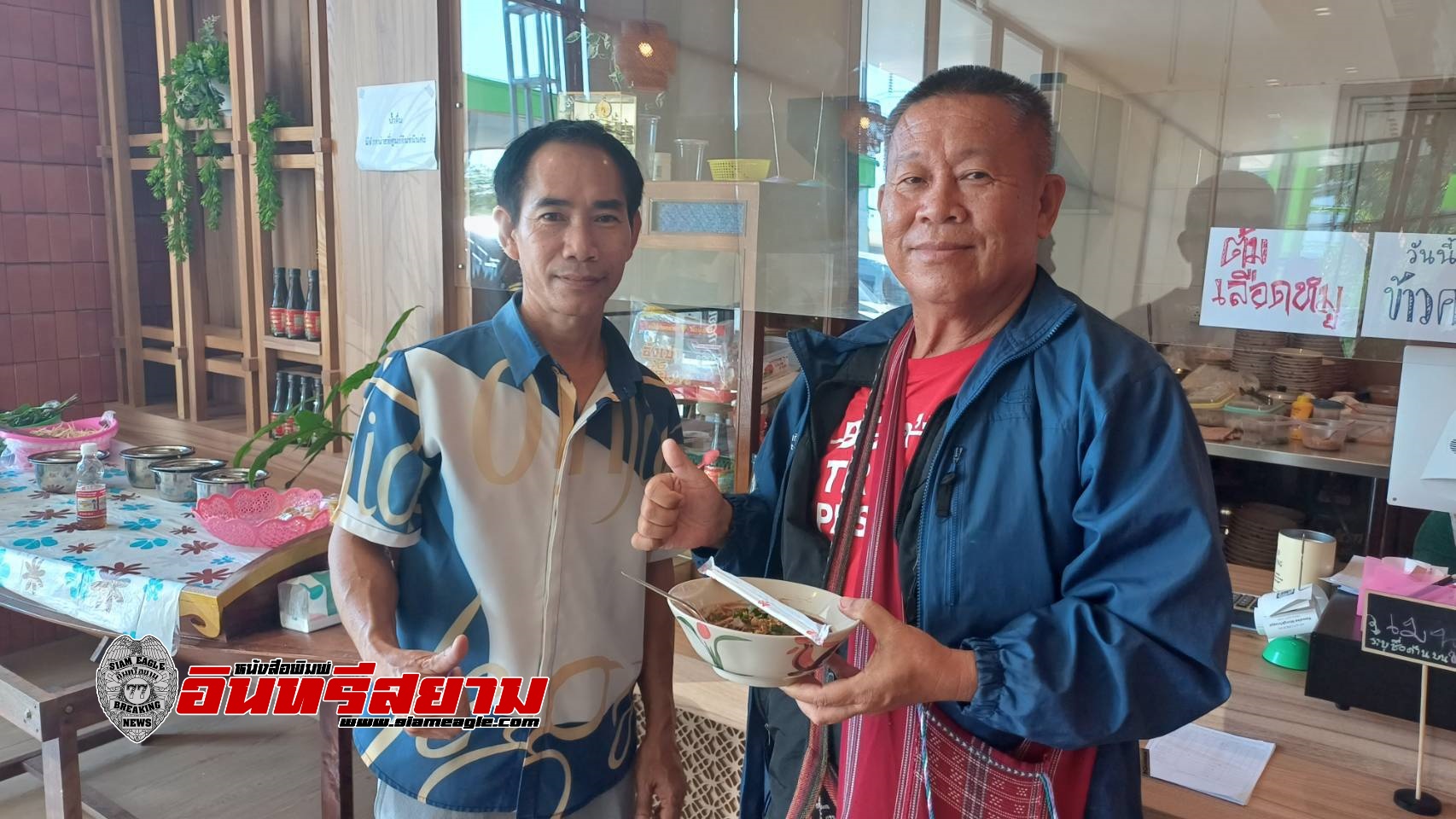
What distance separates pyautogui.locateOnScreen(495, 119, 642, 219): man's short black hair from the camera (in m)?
1.24

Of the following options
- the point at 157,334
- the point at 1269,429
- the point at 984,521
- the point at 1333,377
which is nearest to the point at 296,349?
the point at 157,334

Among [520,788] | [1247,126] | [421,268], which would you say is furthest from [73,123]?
[1247,126]

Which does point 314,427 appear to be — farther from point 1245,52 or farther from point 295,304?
point 1245,52

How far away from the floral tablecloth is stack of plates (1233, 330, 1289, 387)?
231 cm

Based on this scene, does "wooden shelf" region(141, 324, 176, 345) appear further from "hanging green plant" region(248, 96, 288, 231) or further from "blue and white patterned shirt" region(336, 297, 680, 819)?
"blue and white patterned shirt" region(336, 297, 680, 819)

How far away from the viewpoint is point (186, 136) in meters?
3.36

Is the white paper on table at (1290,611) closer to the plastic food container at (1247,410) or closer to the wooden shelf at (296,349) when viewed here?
the plastic food container at (1247,410)

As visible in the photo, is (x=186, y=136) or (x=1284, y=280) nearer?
(x=1284, y=280)

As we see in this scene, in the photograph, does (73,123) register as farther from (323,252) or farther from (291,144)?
(323,252)

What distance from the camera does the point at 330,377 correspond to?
288 cm

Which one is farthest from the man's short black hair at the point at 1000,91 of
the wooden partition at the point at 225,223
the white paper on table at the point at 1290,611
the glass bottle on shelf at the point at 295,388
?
the glass bottle on shelf at the point at 295,388

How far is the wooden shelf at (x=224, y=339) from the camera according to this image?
3.42 metres

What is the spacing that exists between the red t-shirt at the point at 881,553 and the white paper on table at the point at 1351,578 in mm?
1018

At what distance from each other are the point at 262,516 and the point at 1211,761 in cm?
196
